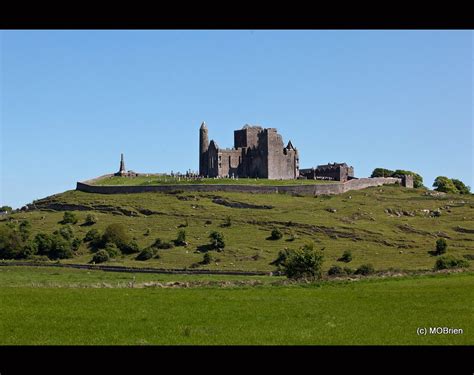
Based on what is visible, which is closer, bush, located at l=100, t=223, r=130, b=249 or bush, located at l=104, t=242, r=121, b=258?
bush, located at l=104, t=242, r=121, b=258

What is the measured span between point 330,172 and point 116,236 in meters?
Result: 50.5

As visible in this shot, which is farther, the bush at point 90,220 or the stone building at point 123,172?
the stone building at point 123,172

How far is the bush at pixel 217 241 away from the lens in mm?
82406

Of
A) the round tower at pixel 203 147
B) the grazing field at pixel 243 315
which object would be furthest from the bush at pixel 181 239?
the grazing field at pixel 243 315

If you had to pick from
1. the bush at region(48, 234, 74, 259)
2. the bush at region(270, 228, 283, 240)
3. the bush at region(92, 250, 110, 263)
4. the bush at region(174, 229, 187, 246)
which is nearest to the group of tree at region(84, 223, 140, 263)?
the bush at region(92, 250, 110, 263)

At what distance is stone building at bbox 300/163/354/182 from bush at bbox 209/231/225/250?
142 ft

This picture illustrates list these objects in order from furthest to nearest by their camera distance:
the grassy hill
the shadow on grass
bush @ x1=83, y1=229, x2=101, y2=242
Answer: bush @ x1=83, y1=229, x2=101, y2=242 → the shadow on grass → the grassy hill

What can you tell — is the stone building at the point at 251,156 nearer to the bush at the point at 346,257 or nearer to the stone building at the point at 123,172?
the stone building at the point at 123,172

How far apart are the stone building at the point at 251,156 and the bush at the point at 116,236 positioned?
3575cm

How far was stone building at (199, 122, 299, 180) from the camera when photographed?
392ft

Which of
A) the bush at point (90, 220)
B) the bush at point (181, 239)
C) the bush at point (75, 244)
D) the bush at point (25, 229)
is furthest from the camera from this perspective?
the bush at point (90, 220)

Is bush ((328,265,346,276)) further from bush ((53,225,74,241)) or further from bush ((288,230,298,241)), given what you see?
bush ((53,225,74,241))

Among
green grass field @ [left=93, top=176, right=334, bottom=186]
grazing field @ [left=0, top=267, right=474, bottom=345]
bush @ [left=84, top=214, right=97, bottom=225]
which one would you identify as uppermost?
green grass field @ [left=93, top=176, right=334, bottom=186]
